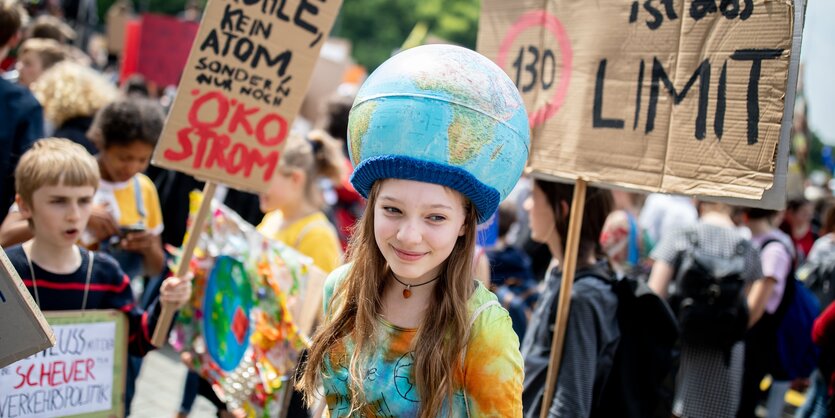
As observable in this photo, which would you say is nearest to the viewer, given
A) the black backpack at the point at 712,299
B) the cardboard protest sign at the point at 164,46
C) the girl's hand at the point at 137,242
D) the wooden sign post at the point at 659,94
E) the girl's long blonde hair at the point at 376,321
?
the girl's long blonde hair at the point at 376,321

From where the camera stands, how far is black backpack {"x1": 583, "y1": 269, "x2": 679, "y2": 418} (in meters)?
3.05

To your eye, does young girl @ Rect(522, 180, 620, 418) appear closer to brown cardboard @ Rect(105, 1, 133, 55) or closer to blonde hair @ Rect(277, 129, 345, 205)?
blonde hair @ Rect(277, 129, 345, 205)

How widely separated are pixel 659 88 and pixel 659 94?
0.02 meters

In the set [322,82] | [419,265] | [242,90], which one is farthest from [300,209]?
[322,82]

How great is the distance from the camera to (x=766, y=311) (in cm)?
515

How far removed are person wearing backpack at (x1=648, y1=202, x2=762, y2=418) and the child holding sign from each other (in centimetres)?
280

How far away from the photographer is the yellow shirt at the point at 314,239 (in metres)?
4.13

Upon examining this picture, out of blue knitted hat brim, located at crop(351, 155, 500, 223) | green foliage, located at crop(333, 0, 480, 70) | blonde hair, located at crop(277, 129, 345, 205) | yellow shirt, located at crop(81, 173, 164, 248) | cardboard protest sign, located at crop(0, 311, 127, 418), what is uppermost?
green foliage, located at crop(333, 0, 480, 70)

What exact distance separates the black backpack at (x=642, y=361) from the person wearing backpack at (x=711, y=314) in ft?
4.38

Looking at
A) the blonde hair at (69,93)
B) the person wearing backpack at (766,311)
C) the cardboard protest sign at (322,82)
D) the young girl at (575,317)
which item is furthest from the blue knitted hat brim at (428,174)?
the cardboard protest sign at (322,82)

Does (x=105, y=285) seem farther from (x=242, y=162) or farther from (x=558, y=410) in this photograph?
(x=558, y=410)

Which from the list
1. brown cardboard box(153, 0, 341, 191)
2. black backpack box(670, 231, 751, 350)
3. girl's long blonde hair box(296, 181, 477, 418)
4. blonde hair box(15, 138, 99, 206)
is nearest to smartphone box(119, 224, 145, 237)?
brown cardboard box(153, 0, 341, 191)

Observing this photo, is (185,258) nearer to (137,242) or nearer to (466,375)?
(137,242)

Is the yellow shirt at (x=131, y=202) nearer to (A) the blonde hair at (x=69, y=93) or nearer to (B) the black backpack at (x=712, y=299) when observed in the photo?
(A) the blonde hair at (x=69, y=93)
